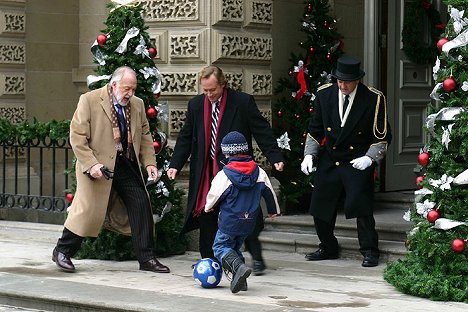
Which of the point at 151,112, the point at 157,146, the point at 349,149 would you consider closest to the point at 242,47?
the point at 151,112

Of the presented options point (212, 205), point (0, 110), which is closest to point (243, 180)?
point (212, 205)

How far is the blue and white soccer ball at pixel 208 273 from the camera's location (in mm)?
10391

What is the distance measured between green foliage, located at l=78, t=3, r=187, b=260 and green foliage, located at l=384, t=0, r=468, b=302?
9.90 ft

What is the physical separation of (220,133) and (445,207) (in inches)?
90.3

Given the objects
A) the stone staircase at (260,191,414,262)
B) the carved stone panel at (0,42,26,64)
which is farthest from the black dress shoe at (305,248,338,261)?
the carved stone panel at (0,42,26,64)

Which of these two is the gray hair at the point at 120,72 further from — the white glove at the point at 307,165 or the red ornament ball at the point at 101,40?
the white glove at the point at 307,165

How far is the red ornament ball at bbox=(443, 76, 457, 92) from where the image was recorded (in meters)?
10.0

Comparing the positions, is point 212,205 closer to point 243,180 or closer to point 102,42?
point 243,180

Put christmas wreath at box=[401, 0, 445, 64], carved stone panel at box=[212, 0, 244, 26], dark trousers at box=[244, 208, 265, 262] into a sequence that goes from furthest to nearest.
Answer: christmas wreath at box=[401, 0, 445, 64]
carved stone panel at box=[212, 0, 244, 26]
dark trousers at box=[244, 208, 265, 262]

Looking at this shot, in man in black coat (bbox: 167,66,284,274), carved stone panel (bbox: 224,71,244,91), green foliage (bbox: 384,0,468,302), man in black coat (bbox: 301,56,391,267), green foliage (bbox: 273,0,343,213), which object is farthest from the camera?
green foliage (bbox: 273,0,343,213)

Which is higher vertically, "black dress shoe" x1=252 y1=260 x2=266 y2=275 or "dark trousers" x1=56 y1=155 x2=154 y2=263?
"dark trousers" x1=56 y1=155 x2=154 y2=263

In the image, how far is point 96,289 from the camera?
10.3 metres

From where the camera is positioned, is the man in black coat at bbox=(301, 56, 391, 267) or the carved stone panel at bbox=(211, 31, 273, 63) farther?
the carved stone panel at bbox=(211, 31, 273, 63)

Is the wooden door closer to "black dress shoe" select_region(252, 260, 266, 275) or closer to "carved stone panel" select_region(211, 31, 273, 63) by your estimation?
"carved stone panel" select_region(211, 31, 273, 63)
